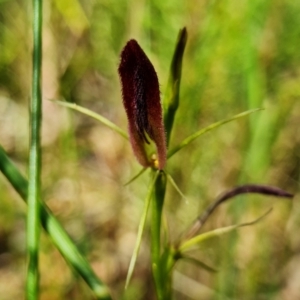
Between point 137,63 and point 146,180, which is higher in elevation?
point 137,63

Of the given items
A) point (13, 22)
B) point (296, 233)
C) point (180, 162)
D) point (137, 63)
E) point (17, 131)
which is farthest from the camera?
point (17, 131)

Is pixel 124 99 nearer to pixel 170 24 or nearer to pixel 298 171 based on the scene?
pixel 170 24

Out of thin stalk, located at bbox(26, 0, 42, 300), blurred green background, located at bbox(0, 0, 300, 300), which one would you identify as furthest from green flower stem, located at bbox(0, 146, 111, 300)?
blurred green background, located at bbox(0, 0, 300, 300)

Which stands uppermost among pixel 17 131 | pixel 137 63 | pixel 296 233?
pixel 137 63

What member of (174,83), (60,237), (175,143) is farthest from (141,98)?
(175,143)

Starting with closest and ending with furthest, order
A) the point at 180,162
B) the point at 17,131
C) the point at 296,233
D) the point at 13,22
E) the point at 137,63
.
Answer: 1. the point at 137,63
2. the point at 180,162
3. the point at 296,233
4. the point at 13,22
5. the point at 17,131

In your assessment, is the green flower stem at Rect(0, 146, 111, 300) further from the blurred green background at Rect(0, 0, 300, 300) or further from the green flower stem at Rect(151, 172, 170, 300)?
the blurred green background at Rect(0, 0, 300, 300)

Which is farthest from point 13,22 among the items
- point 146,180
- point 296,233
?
point 296,233

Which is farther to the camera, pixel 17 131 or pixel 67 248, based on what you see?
pixel 17 131
